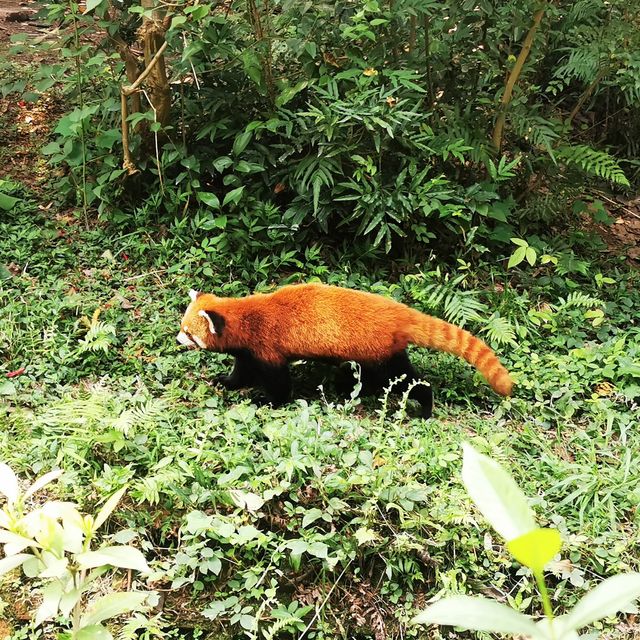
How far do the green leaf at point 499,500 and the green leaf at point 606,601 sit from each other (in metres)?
0.12

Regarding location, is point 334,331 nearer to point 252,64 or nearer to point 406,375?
point 406,375

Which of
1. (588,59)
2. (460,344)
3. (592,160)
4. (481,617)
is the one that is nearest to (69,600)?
(481,617)

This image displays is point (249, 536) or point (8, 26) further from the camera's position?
point (8, 26)

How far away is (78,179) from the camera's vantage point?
4855mm

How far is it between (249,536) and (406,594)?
0.71 meters

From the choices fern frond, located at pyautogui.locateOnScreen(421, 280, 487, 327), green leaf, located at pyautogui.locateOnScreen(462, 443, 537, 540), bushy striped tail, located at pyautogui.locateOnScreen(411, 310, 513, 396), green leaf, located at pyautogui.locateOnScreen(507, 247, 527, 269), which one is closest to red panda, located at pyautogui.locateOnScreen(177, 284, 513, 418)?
bushy striped tail, located at pyautogui.locateOnScreen(411, 310, 513, 396)

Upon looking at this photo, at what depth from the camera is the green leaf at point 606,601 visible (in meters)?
0.81

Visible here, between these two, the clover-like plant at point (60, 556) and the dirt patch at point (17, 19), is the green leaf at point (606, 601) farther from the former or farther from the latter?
the dirt patch at point (17, 19)

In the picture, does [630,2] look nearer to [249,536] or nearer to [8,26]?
[249,536]

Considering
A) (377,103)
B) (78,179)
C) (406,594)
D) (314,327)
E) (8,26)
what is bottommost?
(406,594)

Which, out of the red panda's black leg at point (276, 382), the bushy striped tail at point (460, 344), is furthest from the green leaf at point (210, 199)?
the bushy striped tail at point (460, 344)

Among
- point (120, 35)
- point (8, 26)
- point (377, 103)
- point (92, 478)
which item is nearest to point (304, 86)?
point (377, 103)

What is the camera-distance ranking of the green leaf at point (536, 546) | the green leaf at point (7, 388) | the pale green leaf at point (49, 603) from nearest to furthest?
1. the green leaf at point (536, 546)
2. the pale green leaf at point (49, 603)
3. the green leaf at point (7, 388)

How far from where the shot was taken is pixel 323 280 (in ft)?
14.7
